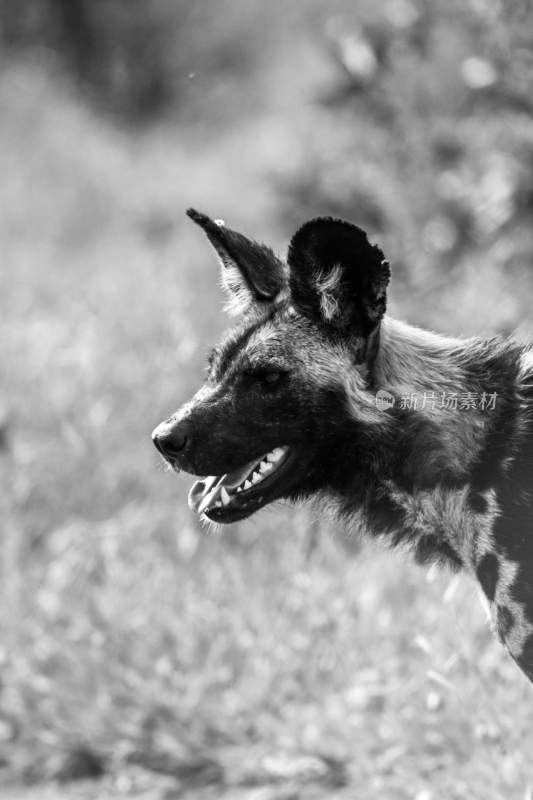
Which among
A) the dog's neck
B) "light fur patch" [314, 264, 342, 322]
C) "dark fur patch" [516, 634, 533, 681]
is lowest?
"dark fur patch" [516, 634, 533, 681]

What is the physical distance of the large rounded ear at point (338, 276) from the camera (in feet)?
9.70

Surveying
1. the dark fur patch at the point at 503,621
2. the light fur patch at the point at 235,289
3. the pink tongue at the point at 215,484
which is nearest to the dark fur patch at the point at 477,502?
the dark fur patch at the point at 503,621

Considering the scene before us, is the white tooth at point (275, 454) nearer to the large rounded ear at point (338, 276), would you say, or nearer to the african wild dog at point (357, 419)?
the african wild dog at point (357, 419)

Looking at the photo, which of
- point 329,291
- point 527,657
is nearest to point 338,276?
point 329,291

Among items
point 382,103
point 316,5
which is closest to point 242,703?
point 382,103

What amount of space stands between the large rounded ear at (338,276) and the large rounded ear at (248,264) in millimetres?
157

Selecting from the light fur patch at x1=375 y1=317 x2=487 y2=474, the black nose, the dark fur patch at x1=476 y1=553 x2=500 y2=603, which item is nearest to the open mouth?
the black nose

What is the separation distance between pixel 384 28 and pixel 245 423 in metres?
4.87

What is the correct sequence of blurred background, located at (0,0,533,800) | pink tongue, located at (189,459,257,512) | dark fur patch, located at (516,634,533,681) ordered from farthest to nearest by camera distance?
blurred background, located at (0,0,533,800) < pink tongue, located at (189,459,257,512) < dark fur patch, located at (516,634,533,681)

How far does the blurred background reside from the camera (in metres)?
4.04

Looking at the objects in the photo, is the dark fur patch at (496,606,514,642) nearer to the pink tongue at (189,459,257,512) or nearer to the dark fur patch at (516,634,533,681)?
the dark fur patch at (516,634,533,681)

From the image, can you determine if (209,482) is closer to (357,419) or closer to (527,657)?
(357,419)

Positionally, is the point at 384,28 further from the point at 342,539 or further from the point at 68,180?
the point at 68,180

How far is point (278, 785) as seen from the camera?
13.5 ft
